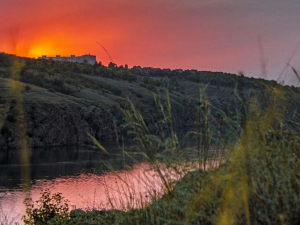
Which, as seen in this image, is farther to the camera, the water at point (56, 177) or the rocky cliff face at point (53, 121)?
the rocky cliff face at point (53, 121)

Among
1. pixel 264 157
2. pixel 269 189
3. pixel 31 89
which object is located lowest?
pixel 269 189

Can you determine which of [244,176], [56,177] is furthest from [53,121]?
[244,176]

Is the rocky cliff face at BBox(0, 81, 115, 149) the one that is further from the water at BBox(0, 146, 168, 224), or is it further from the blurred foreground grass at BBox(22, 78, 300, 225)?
the blurred foreground grass at BBox(22, 78, 300, 225)

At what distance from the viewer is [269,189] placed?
301cm

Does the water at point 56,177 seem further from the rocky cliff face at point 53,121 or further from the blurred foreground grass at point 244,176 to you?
the blurred foreground grass at point 244,176

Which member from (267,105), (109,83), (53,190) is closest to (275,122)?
(267,105)

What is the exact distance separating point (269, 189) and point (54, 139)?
270 ft

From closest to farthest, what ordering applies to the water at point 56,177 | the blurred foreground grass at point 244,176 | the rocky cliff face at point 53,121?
the blurred foreground grass at point 244,176 → the water at point 56,177 → the rocky cliff face at point 53,121

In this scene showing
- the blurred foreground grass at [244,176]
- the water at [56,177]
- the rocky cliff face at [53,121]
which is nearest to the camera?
the blurred foreground grass at [244,176]

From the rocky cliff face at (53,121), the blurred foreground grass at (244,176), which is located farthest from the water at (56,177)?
the blurred foreground grass at (244,176)

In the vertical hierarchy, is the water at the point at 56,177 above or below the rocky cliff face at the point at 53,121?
below

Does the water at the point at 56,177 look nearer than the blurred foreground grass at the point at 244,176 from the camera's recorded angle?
No

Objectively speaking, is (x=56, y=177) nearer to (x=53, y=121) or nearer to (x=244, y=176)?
(x=53, y=121)

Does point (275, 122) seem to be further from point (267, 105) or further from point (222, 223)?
point (222, 223)
